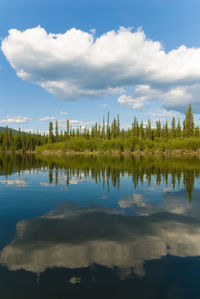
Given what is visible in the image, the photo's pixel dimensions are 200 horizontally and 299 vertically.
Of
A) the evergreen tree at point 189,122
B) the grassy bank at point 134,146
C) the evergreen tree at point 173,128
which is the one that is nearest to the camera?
→ the grassy bank at point 134,146

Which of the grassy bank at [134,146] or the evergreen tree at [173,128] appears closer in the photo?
the grassy bank at [134,146]

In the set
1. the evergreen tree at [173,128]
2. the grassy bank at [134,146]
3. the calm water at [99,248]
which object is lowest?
the calm water at [99,248]

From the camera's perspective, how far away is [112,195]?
1492 cm

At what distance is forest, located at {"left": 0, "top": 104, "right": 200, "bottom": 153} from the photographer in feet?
326

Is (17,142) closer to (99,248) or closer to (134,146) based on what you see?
(134,146)

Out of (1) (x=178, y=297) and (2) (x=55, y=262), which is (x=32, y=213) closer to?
(2) (x=55, y=262)

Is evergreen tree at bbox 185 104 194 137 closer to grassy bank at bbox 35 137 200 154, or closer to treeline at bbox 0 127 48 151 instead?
grassy bank at bbox 35 137 200 154

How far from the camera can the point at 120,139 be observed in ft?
348

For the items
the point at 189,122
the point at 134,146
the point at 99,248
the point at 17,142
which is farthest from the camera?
the point at 17,142

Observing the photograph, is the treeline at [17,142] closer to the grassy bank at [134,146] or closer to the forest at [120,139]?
the forest at [120,139]

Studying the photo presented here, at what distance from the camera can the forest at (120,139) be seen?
99.5 m

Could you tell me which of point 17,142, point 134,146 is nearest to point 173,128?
point 134,146

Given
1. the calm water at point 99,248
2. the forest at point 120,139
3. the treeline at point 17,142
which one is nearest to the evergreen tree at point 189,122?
the forest at point 120,139

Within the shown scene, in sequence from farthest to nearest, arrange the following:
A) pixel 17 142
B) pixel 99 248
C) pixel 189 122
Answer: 1. pixel 17 142
2. pixel 189 122
3. pixel 99 248
